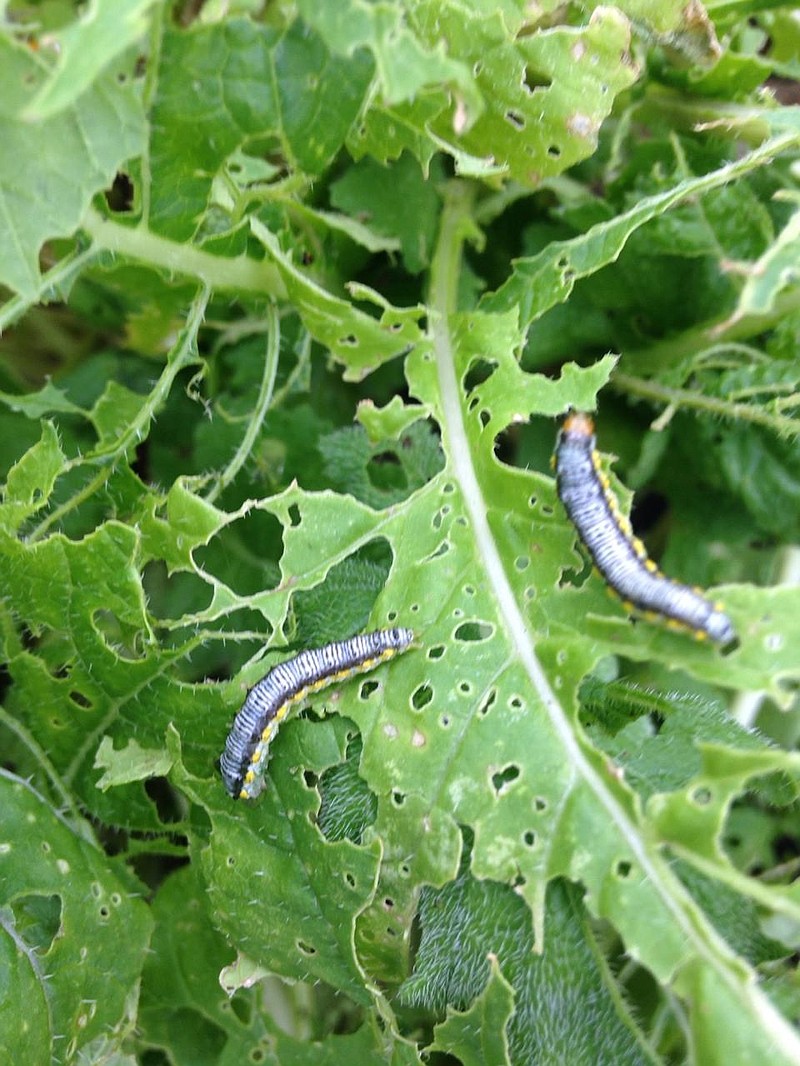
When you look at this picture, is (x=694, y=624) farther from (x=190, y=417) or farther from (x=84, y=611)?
(x=190, y=417)

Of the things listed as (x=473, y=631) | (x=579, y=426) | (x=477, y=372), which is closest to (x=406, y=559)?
(x=473, y=631)

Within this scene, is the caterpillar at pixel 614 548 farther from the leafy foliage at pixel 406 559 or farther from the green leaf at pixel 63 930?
the green leaf at pixel 63 930

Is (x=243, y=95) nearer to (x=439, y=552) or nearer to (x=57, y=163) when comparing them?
(x=57, y=163)

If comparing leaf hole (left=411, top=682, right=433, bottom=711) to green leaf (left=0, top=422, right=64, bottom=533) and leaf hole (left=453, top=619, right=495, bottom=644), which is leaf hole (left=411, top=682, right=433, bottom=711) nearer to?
leaf hole (left=453, top=619, right=495, bottom=644)

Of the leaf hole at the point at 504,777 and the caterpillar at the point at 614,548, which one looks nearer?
the caterpillar at the point at 614,548

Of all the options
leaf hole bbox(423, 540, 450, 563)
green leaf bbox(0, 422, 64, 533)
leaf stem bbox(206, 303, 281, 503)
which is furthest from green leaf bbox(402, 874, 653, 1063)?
green leaf bbox(0, 422, 64, 533)

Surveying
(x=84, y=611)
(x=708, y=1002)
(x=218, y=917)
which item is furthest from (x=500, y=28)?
(x=218, y=917)

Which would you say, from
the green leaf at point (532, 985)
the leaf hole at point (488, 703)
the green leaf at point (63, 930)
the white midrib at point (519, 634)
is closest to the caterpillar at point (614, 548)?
the white midrib at point (519, 634)
